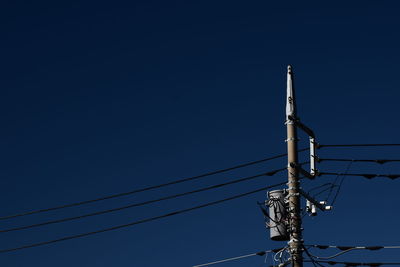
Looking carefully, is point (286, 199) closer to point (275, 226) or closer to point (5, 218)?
point (275, 226)

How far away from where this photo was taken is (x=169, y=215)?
96.4 ft

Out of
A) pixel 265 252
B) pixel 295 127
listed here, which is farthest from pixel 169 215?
pixel 295 127

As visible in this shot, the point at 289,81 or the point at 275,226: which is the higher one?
the point at 289,81

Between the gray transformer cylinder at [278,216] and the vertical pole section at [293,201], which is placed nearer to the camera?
the vertical pole section at [293,201]

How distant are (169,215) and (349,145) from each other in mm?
6686

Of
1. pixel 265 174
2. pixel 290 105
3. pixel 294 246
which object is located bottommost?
pixel 294 246

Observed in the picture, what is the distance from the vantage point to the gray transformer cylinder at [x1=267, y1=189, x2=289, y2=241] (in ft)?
89.9

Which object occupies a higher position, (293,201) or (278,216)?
(293,201)

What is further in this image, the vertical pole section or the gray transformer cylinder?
the gray transformer cylinder

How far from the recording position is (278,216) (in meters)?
27.5

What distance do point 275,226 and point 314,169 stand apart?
2.29m

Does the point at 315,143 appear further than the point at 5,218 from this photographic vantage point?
No

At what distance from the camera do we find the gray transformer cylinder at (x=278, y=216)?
1079 inches

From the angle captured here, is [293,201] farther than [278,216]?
No
